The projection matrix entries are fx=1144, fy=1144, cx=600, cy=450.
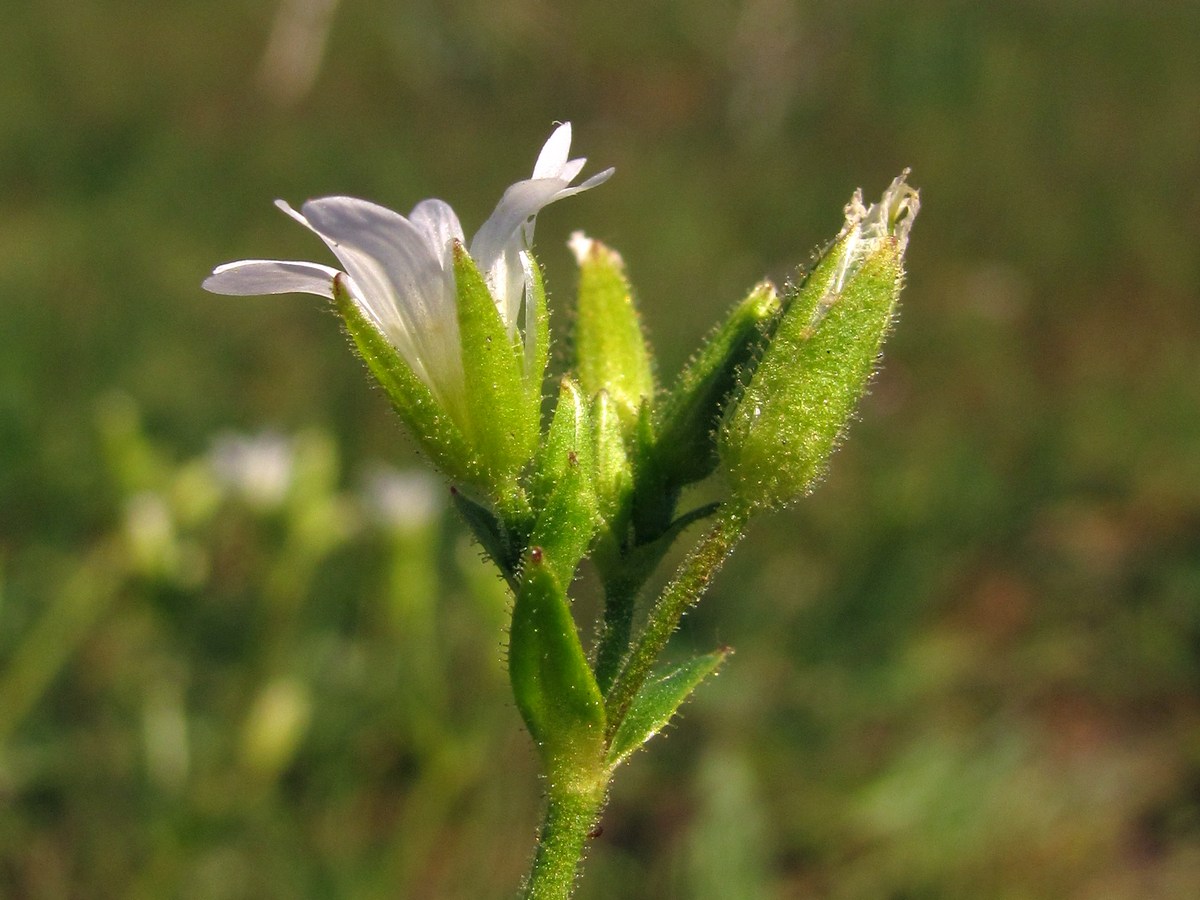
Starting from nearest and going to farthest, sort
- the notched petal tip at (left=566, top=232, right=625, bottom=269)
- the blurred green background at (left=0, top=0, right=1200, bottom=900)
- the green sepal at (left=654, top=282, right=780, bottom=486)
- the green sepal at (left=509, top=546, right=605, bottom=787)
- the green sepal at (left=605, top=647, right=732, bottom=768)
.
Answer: the green sepal at (left=509, top=546, right=605, bottom=787), the green sepal at (left=605, top=647, right=732, bottom=768), the green sepal at (left=654, top=282, right=780, bottom=486), the notched petal tip at (left=566, top=232, right=625, bottom=269), the blurred green background at (left=0, top=0, right=1200, bottom=900)

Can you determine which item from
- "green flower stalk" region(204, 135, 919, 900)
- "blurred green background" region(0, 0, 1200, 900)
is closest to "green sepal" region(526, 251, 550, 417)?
"green flower stalk" region(204, 135, 919, 900)

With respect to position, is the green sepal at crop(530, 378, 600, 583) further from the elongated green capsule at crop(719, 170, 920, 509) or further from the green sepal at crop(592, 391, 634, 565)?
the elongated green capsule at crop(719, 170, 920, 509)

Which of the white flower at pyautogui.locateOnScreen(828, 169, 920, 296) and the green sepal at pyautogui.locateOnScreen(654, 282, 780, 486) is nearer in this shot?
the white flower at pyautogui.locateOnScreen(828, 169, 920, 296)

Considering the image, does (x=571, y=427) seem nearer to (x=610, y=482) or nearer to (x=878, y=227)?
(x=610, y=482)

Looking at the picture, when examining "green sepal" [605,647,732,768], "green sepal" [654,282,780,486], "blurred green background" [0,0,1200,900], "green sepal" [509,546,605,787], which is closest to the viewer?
"green sepal" [509,546,605,787]

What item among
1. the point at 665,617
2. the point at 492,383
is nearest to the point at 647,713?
the point at 665,617

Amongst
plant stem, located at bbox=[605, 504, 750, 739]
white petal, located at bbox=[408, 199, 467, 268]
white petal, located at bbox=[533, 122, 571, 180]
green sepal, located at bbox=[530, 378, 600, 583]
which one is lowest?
plant stem, located at bbox=[605, 504, 750, 739]

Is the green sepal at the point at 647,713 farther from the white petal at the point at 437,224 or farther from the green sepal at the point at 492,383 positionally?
the white petal at the point at 437,224

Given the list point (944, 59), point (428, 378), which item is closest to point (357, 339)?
point (428, 378)

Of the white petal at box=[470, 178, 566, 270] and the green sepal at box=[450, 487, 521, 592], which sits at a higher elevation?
the white petal at box=[470, 178, 566, 270]
